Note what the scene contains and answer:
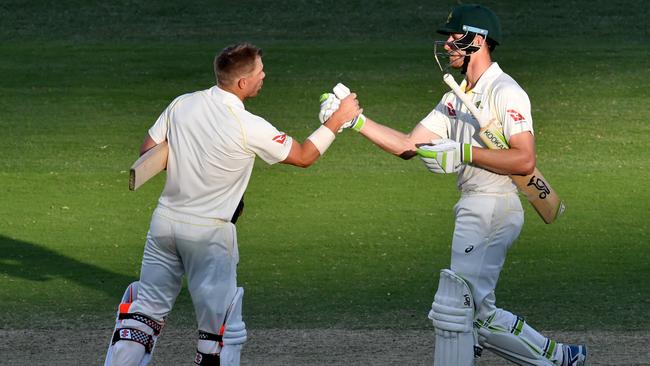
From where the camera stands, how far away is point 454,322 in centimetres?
744

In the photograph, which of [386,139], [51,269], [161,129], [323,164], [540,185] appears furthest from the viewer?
[323,164]

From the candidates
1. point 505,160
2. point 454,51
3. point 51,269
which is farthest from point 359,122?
point 51,269

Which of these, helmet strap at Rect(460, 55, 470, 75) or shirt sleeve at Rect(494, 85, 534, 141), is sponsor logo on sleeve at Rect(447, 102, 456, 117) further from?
shirt sleeve at Rect(494, 85, 534, 141)

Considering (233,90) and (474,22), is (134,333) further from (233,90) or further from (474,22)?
(474,22)

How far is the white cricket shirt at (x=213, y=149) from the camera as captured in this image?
7336 mm

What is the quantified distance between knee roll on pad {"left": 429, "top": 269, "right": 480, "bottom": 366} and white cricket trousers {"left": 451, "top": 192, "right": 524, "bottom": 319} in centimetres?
8

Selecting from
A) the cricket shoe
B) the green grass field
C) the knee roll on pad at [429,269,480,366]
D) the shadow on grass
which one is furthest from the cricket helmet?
the shadow on grass

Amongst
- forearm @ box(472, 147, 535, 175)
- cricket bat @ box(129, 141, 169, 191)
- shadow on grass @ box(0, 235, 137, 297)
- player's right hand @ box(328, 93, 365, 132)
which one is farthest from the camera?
shadow on grass @ box(0, 235, 137, 297)

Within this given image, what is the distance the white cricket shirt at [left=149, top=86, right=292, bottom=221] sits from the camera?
734 centimetres

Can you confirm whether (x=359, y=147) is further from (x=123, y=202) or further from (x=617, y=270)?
(x=617, y=270)

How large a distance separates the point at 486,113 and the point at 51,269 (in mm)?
5426

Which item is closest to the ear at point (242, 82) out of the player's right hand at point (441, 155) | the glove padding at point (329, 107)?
the glove padding at point (329, 107)

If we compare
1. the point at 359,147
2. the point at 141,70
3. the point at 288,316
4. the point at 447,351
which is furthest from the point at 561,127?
the point at 447,351

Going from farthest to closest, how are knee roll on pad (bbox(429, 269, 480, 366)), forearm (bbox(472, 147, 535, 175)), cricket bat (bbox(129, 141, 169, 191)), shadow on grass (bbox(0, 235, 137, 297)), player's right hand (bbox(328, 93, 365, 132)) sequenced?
shadow on grass (bbox(0, 235, 137, 297))
player's right hand (bbox(328, 93, 365, 132))
knee roll on pad (bbox(429, 269, 480, 366))
forearm (bbox(472, 147, 535, 175))
cricket bat (bbox(129, 141, 169, 191))
